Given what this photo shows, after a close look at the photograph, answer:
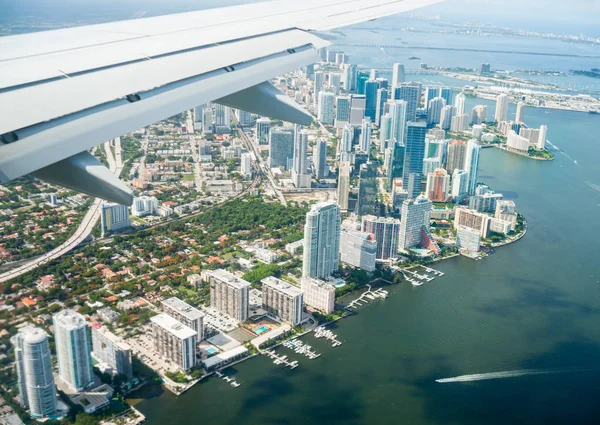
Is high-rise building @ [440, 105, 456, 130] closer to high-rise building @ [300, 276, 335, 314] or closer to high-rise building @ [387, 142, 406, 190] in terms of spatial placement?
high-rise building @ [387, 142, 406, 190]

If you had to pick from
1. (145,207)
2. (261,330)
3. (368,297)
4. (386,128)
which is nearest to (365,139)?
(386,128)

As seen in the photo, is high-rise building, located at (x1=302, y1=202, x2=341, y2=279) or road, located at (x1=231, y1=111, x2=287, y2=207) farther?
road, located at (x1=231, y1=111, x2=287, y2=207)

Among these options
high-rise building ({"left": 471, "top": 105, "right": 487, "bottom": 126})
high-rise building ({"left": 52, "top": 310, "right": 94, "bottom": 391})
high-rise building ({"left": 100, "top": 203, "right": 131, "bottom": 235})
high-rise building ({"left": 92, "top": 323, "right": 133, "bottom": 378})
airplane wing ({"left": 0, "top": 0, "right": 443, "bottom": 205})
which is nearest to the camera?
airplane wing ({"left": 0, "top": 0, "right": 443, "bottom": 205})

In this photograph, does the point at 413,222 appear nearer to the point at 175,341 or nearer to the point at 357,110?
the point at 175,341

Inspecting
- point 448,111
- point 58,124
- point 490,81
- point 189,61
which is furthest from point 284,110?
point 490,81

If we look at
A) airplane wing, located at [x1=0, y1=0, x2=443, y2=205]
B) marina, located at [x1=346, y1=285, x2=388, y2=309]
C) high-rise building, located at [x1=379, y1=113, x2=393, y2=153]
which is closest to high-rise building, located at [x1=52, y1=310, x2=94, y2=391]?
marina, located at [x1=346, y1=285, x2=388, y2=309]

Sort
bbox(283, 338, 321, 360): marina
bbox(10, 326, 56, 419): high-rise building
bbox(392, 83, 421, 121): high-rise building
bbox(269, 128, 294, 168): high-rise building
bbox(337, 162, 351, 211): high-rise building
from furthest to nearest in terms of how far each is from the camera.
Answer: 1. bbox(392, 83, 421, 121): high-rise building
2. bbox(269, 128, 294, 168): high-rise building
3. bbox(337, 162, 351, 211): high-rise building
4. bbox(283, 338, 321, 360): marina
5. bbox(10, 326, 56, 419): high-rise building
